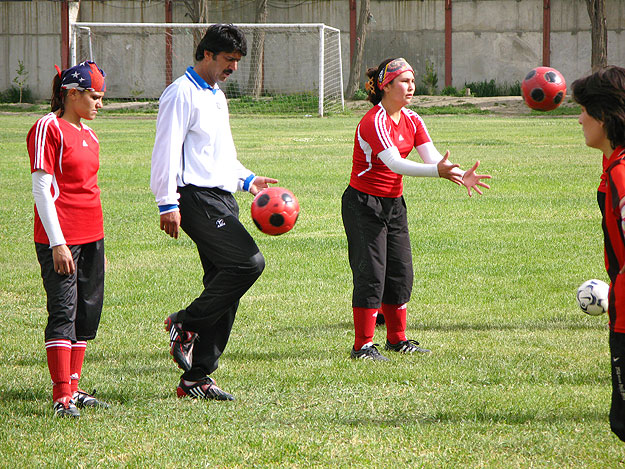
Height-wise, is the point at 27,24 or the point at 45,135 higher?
the point at 27,24

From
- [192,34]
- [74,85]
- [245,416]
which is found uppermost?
[192,34]

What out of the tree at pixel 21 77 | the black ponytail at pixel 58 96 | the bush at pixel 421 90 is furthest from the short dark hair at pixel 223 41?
the tree at pixel 21 77

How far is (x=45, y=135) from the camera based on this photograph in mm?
4812

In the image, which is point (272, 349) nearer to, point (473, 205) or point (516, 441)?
point (516, 441)

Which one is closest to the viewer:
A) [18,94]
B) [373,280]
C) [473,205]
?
[373,280]

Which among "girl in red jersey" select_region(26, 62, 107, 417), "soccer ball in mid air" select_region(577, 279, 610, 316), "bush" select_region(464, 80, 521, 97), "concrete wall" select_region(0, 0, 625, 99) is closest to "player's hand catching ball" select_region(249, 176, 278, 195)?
"girl in red jersey" select_region(26, 62, 107, 417)

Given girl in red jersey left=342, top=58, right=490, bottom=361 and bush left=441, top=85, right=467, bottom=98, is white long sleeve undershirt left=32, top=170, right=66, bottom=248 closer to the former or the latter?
girl in red jersey left=342, top=58, right=490, bottom=361

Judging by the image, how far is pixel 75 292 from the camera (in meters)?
5.00

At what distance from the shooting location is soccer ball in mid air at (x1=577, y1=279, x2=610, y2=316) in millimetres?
5066

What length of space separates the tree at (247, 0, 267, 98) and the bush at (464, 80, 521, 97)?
9.98 m

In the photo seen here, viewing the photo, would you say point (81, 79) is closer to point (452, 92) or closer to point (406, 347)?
point (406, 347)

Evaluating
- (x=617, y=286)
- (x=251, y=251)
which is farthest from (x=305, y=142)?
(x=617, y=286)

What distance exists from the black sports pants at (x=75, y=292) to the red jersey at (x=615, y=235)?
9.34 ft

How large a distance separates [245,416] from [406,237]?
2.12 meters
